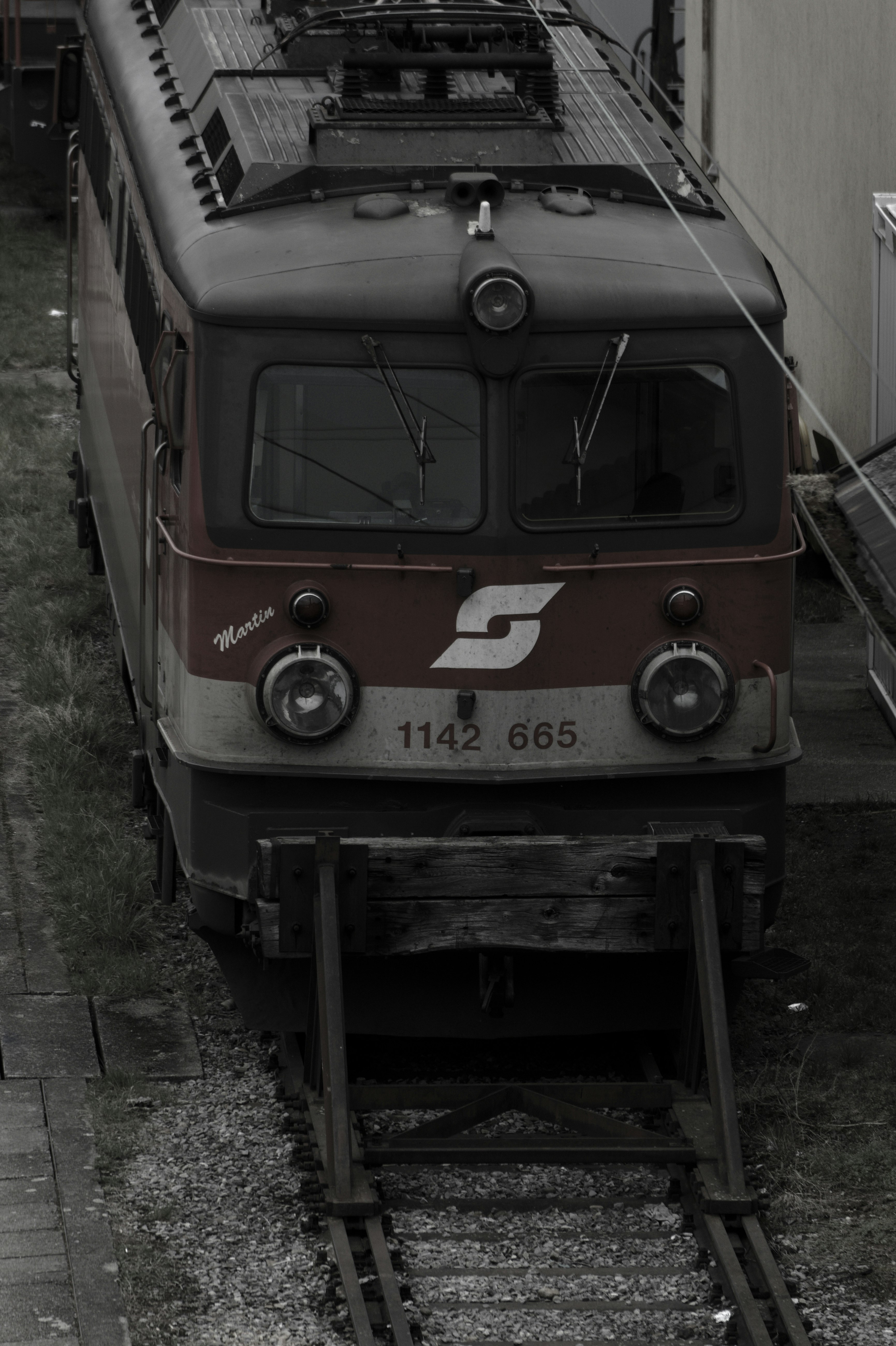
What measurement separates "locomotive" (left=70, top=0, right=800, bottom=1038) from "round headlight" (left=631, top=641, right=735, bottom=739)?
0.04ft

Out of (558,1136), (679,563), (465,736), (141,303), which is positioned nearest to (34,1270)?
(558,1136)

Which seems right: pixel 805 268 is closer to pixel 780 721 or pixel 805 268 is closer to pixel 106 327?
pixel 106 327

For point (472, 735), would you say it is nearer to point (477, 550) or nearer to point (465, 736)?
point (465, 736)

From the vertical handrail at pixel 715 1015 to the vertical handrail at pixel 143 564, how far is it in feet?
8.08

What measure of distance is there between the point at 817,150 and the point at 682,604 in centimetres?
981

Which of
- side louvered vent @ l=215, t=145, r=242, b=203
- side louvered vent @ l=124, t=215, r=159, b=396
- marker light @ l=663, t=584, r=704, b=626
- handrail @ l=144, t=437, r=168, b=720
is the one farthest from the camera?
side louvered vent @ l=124, t=215, r=159, b=396

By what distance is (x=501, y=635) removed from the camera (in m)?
7.09

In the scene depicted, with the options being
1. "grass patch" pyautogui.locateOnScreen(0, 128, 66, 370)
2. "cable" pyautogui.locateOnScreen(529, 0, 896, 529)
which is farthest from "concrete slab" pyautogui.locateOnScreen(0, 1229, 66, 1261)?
"grass patch" pyautogui.locateOnScreen(0, 128, 66, 370)

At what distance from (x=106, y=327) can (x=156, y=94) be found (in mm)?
2106

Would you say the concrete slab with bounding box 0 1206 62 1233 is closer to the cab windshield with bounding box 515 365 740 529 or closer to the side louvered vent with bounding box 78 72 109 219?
the cab windshield with bounding box 515 365 740 529

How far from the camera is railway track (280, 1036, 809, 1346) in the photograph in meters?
6.21

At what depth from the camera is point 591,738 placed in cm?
722

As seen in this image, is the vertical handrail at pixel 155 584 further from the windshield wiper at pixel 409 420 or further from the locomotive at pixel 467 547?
the windshield wiper at pixel 409 420

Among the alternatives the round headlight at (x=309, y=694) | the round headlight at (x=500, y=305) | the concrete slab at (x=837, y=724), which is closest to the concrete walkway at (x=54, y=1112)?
the round headlight at (x=309, y=694)
